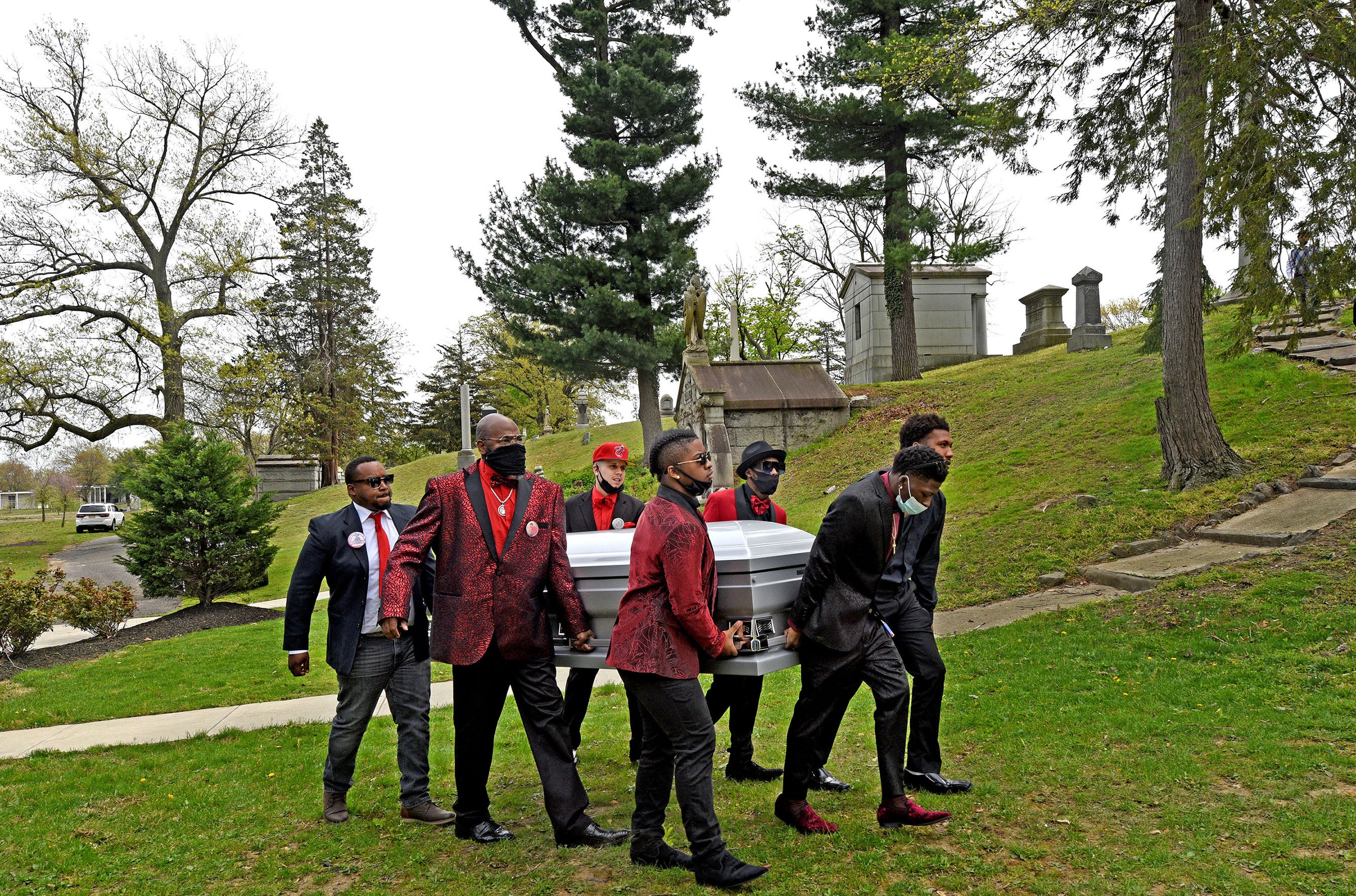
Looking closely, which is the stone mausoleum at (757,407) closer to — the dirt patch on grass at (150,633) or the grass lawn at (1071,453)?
the grass lawn at (1071,453)

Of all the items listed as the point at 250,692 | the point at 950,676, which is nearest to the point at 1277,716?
the point at 950,676

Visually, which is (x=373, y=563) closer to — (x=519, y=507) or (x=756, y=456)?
(x=519, y=507)

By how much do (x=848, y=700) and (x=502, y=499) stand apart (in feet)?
6.14

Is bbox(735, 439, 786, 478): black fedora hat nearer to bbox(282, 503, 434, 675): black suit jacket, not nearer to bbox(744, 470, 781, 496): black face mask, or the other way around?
bbox(744, 470, 781, 496): black face mask

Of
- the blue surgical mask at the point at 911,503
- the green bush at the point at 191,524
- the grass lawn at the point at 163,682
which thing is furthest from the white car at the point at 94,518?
the blue surgical mask at the point at 911,503

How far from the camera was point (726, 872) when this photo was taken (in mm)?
3199

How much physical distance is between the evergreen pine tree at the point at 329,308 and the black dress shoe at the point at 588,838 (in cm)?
3931

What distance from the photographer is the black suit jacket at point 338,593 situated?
4164 millimetres

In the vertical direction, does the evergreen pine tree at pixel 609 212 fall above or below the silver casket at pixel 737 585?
above

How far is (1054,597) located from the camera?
774 centimetres

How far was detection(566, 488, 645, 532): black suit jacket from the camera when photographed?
17.0ft

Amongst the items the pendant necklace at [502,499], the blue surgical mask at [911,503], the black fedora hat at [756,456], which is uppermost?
the black fedora hat at [756,456]

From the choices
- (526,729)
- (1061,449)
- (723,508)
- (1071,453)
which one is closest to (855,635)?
(723,508)

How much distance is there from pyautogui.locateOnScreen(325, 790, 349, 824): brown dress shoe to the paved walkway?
4.68 ft
